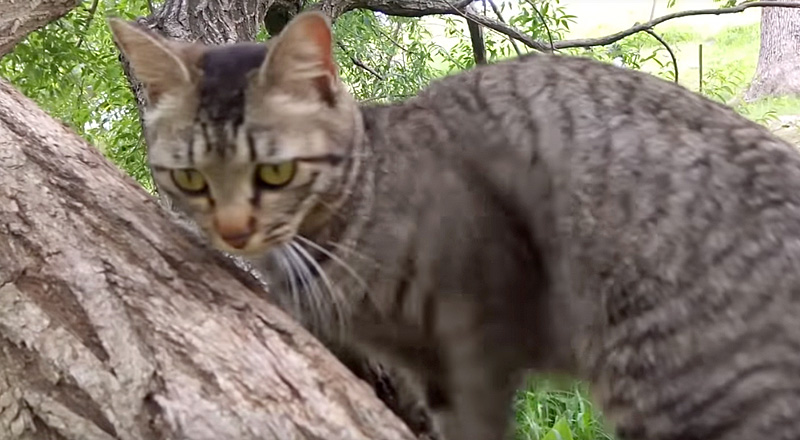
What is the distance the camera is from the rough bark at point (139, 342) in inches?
47.7

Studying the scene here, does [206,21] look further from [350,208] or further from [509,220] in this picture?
[509,220]

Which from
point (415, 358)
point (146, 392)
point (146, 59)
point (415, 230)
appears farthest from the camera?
point (415, 358)

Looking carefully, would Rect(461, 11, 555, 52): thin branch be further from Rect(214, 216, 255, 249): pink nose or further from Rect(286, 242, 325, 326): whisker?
Rect(214, 216, 255, 249): pink nose

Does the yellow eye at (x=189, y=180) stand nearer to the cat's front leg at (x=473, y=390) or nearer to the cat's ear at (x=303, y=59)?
the cat's ear at (x=303, y=59)

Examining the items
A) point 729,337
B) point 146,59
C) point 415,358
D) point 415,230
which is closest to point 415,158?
point 415,230

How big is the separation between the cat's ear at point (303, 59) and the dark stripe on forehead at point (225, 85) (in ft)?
0.14

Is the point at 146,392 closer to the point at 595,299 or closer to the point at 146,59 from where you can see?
the point at 146,59

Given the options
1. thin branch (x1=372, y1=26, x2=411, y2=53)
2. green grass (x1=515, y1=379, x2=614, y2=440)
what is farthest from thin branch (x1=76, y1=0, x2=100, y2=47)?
green grass (x1=515, y1=379, x2=614, y2=440)

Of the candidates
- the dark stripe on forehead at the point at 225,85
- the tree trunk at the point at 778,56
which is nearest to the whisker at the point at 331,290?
the dark stripe on forehead at the point at 225,85

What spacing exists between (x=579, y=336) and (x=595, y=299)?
0.29ft

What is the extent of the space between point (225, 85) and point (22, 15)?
100cm

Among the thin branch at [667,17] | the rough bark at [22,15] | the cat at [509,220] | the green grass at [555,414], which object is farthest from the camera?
the thin branch at [667,17]

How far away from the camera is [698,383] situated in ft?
4.36

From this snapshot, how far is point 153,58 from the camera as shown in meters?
1.45
